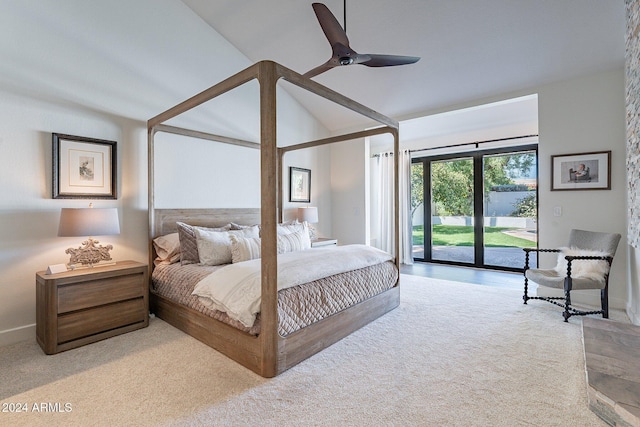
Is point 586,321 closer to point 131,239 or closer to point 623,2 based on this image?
point 623,2

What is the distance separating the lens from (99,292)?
267cm

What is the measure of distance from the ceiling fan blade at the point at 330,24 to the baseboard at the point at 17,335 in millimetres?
3729


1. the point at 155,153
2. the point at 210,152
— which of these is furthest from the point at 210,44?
the point at 155,153

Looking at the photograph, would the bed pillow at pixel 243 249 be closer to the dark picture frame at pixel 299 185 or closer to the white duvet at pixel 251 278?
the white duvet at pixel 251 278

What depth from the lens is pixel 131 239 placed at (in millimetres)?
3391

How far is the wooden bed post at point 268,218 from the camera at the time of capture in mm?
2041

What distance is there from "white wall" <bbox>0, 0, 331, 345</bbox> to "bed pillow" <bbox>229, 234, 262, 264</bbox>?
1153mm

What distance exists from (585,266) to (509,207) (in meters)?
2.36

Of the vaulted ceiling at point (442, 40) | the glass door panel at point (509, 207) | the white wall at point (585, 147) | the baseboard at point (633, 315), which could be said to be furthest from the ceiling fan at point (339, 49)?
the glass door panel at point (509, 207)

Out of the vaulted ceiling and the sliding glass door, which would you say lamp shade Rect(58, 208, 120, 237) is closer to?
the vaulted ceiling

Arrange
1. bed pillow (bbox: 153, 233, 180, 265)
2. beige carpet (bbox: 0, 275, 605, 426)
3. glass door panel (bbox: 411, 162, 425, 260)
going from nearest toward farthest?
beige carpet (bbox: 0, 275, 605, 426)
bed pillow (bbox: 153, 233, 180, 265)
glass door panel (bbox: 411, 162, 425, 260)

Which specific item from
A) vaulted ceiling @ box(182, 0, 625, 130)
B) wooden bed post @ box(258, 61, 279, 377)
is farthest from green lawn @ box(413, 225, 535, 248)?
wooden bed post @ box(258, 61, 279, 377)

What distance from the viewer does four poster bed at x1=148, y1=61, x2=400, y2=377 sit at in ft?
6.77

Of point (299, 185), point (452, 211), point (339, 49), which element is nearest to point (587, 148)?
point (452, 211)
